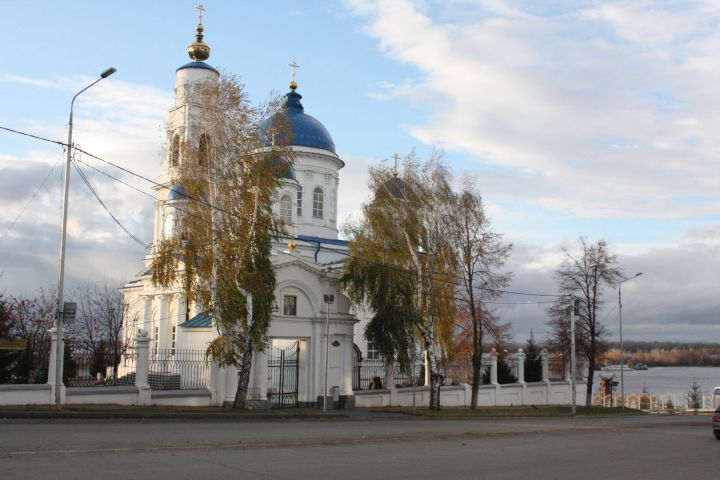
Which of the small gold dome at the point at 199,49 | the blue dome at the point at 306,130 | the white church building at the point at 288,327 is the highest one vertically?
the small gold dome at the point at 199,49

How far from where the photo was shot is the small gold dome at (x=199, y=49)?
42906 millimetres

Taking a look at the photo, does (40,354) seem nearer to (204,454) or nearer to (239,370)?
(239,370)

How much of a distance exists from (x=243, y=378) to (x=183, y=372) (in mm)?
3954

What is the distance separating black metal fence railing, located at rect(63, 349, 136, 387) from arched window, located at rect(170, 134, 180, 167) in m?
9.06

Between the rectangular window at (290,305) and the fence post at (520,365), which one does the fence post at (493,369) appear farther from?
the rectangular window at (290,305)

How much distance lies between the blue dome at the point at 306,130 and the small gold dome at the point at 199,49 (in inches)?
266

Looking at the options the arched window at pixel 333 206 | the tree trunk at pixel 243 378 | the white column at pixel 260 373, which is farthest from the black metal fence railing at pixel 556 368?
the tree trunk at pixel 243 378

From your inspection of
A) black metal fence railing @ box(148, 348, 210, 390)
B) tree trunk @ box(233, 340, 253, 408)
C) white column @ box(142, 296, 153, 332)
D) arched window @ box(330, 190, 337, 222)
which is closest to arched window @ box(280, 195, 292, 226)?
arched window @ box(330, 190, 337, 222)

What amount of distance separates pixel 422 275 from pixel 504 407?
11.0m

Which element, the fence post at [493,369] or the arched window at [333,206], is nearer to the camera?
the fence post at [493,369]

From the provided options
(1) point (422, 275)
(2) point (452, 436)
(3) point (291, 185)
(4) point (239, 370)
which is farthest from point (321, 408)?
(3) point (291, 185)

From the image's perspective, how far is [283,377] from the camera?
103ft

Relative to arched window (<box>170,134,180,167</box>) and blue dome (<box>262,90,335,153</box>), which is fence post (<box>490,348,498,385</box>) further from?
arched window (<box>170,134,180,167</box>)

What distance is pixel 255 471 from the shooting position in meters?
11.9
